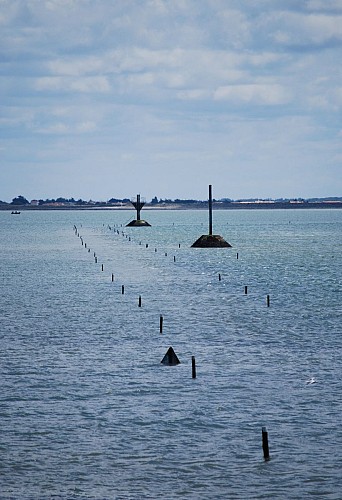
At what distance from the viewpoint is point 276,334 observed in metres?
55.2

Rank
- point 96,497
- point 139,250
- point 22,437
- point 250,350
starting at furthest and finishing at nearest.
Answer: point 139,250 → point 250,350 → point 22,437 → point 96,497

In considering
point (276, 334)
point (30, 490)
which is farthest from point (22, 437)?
point (276, 334)

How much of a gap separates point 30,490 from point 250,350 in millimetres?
24842

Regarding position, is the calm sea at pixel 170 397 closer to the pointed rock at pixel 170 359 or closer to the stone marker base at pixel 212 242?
the pointed rock at pixel 170 359

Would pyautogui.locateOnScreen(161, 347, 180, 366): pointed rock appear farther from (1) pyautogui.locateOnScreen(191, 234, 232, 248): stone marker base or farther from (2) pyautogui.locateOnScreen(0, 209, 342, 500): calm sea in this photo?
(1) pyautogui.locateOnScreen(191, 234, 232, 248): stone marker base

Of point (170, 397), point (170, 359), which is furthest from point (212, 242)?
point (170, 397)

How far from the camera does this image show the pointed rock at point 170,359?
43.3 m

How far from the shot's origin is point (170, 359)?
43.4m

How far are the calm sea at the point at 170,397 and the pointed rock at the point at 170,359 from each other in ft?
2.16

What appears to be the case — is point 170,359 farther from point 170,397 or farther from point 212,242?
point 212,242

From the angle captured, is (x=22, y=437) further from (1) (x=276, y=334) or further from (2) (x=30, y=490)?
(1) (x=276, y=334)

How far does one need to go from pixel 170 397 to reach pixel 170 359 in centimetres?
704

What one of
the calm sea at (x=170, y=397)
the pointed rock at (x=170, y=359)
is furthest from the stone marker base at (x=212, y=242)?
the pointed rock at (x=170, y=359)

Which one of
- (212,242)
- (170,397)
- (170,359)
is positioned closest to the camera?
(170,397)
